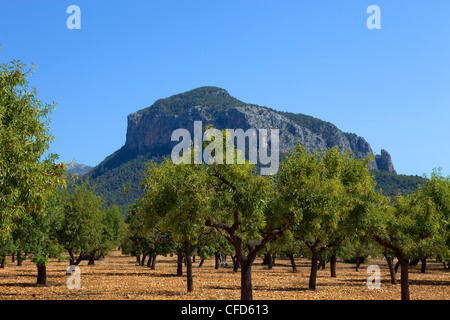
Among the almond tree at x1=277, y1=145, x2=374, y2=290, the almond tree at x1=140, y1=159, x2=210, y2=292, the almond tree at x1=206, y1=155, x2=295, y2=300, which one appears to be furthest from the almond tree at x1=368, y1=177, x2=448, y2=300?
the almond tree at x1=140, y1=159, x2=210, y2=292

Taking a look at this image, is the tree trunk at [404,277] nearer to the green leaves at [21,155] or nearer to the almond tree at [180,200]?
the almond tree at [180,200]

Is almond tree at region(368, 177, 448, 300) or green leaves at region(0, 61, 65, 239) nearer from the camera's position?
green leaves at region(0, 61, 65, 239)

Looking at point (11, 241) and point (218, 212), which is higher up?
point (218, 212)

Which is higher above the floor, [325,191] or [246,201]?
[325,191]

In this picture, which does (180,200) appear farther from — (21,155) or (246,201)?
(21,155)

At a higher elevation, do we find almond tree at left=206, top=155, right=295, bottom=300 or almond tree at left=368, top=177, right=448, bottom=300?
almond tree at left=206, top=155, right=295, bottom=300

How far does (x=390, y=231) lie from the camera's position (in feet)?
113

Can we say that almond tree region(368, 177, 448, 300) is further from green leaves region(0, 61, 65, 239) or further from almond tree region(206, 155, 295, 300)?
green leaves region(0, 61, 65, 239)

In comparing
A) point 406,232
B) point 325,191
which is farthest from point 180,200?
point 406,232

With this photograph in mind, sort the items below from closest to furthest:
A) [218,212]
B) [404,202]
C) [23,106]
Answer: [23,106] → [218,212] → [404,202]

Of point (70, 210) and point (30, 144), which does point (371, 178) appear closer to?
point (30, 144)

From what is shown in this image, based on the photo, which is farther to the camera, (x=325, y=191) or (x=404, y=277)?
(x=404, y=277)
